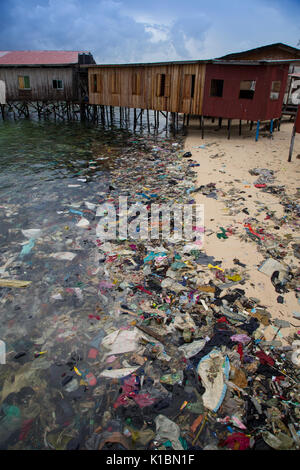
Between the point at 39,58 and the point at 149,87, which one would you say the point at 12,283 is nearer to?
the point at 149,87

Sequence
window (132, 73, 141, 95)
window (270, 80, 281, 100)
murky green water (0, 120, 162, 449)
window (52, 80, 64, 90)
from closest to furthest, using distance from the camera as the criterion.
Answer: murky green water (0, 120, 162, 449) → window (270, 80, 281, 100) → window (132, 73, 141, 95) → window (52, 80, 64, 90)

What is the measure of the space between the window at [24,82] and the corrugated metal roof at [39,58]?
120 cm

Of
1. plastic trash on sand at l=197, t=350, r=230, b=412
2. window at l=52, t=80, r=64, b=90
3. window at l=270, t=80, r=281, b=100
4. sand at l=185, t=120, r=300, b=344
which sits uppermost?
window at l=52, t=80, r=64, b=90

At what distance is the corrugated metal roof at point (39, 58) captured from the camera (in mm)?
26828

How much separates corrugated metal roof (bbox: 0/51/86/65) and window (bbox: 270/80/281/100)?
59.4 feet

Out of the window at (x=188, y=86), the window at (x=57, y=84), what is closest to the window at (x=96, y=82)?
the window at (x=57, y=84)

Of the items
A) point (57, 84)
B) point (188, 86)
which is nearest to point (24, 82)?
point (57, 84)

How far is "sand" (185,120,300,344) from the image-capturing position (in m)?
5.16

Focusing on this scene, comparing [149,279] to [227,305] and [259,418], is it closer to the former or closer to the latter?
[227,305]

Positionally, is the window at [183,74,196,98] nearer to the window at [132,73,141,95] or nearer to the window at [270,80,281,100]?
the window at [132,73,141,95]

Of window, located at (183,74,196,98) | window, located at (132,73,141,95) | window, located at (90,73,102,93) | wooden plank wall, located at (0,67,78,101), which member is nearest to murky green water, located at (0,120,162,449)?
window, located at (183,74,196,98)

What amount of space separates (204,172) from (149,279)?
7234 millimetres

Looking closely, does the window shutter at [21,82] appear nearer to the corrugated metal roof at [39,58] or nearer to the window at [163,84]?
the corrugated metal roof at [39,58]

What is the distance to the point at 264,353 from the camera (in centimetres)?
410
